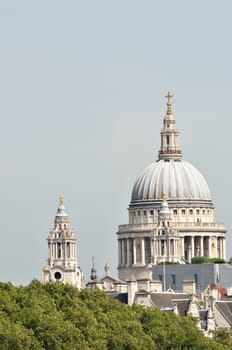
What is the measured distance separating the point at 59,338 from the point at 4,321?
9.69 ft

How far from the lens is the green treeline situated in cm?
14962

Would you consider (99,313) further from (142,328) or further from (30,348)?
(30,348)

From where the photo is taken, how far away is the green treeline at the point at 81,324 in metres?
150

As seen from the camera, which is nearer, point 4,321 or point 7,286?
point 4,321

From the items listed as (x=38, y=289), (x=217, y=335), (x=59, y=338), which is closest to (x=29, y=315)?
(x=59, y=338)

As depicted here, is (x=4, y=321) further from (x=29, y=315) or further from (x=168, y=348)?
(x=168, y=348)

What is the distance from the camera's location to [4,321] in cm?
14938

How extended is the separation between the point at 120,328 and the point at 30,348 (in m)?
13.0

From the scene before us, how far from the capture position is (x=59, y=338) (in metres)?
150

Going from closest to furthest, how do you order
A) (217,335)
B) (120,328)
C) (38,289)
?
(120,328), (38,289), (217,335)

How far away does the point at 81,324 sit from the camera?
157 metres

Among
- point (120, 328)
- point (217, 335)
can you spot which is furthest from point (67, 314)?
point (217, 335)

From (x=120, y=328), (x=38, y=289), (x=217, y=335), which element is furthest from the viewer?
(x=217, y=335)

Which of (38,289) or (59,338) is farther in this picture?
(38,289)
